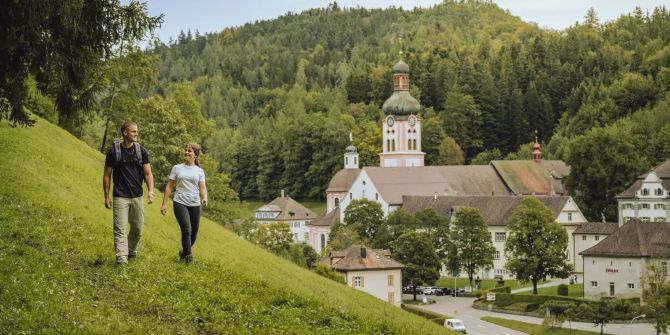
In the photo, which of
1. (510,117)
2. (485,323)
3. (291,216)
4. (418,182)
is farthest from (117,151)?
(510,117)

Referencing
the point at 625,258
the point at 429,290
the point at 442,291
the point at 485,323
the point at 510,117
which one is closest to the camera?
the point at 485,323

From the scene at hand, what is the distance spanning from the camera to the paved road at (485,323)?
5988 cm

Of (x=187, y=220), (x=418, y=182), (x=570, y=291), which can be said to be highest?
(x=418, y=182)

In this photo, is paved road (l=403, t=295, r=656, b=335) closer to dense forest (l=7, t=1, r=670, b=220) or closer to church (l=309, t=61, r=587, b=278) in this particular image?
church (l=309, t=61, r=587, b=278)

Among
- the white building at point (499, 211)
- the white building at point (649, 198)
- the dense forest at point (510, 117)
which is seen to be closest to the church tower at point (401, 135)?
the dense forest at point (510, 117)

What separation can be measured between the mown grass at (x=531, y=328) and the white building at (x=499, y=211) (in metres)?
21.1

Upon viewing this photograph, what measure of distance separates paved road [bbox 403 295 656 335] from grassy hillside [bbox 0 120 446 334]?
41.2m

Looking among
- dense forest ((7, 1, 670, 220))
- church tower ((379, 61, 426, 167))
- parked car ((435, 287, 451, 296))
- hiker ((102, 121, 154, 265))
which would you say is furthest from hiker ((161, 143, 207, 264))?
church tower ((379, 61, 426, 167))

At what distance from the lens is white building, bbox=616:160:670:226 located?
83.4 m

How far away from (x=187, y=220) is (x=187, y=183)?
0.53 meters

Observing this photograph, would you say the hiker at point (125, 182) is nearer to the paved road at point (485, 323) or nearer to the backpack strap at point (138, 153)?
the backpack strap at point (138, 153)

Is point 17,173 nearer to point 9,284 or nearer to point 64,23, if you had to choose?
point 64,23

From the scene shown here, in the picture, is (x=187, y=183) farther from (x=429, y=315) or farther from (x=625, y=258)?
(x=625, y=258)

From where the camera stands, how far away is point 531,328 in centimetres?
6225
